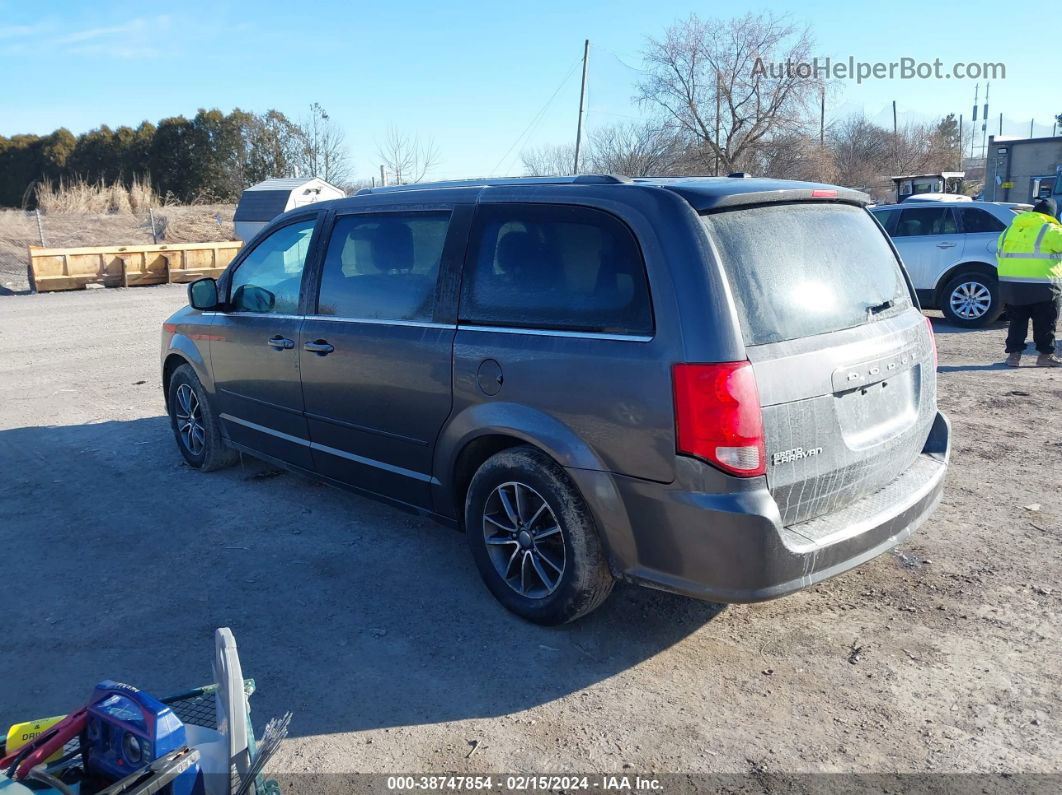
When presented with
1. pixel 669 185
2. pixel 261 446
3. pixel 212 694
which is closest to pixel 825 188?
pixel 669 185

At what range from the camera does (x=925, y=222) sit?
12414mm

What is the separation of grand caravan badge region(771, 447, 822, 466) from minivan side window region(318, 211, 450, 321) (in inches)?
72.3

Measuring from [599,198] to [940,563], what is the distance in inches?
103

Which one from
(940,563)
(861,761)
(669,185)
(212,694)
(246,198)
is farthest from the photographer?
(246,198)

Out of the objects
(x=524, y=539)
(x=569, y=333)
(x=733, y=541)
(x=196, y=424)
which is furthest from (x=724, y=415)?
Result: (x=196, y=424)

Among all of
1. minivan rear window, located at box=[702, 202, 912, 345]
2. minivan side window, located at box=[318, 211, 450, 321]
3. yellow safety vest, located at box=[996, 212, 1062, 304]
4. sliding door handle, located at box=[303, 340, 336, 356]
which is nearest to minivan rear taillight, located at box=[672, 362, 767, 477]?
minivan rear window, located at box=[702, 202, 912, 345]

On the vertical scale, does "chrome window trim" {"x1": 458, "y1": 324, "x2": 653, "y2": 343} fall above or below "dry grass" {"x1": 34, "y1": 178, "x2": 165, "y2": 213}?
below

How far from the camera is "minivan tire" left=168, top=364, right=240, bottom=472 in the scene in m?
5.94

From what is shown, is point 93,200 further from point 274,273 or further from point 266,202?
point 274,273

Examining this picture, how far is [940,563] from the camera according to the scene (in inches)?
173

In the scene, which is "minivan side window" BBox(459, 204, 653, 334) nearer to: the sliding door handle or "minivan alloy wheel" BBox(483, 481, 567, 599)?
"minivan alloy wheel" BBox(483, 481, 567, 599)

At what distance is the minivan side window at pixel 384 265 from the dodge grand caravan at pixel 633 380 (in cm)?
2

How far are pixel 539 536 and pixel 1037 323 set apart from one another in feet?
25.4

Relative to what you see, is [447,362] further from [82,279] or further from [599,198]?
[82,279]
